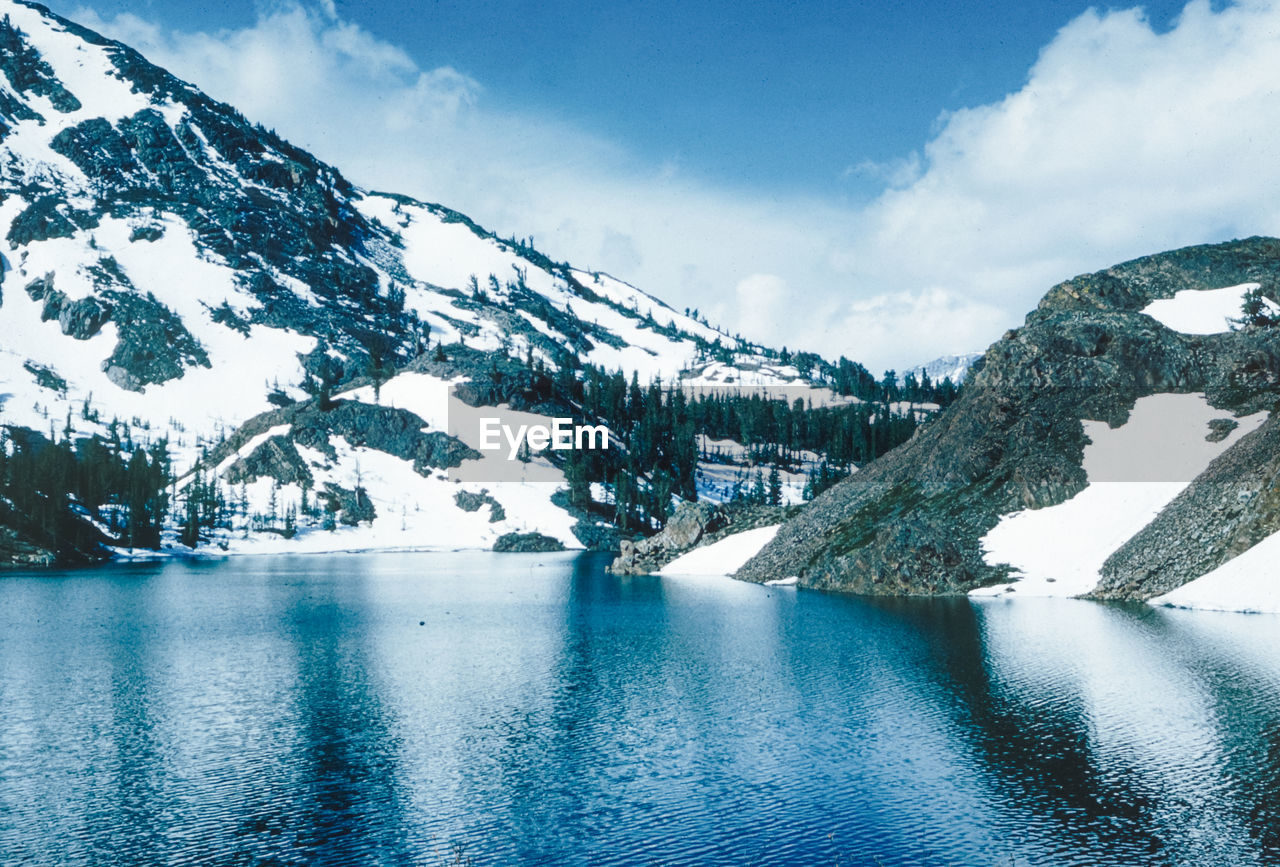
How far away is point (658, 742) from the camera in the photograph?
38688mm

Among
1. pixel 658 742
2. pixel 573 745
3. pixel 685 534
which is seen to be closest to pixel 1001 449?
pixel 685 534

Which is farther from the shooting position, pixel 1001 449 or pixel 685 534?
pixel 685 534

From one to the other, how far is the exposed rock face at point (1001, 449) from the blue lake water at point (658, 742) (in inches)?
787

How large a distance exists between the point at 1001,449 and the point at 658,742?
77849mm

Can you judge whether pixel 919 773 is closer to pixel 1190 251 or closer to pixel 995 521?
pixel 995 521

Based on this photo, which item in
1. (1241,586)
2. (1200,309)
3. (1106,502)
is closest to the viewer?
(1241,586)

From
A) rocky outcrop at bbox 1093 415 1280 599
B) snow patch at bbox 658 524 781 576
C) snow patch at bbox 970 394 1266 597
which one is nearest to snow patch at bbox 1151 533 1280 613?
rocky outcrop at bbox 1093 415 1280 599

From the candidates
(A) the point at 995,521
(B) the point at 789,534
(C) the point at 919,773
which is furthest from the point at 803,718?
(B) the point at 789,534

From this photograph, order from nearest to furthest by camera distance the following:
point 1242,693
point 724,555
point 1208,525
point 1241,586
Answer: point 1242,693 → point 1241,586 → point 1208,525 → point 724,555

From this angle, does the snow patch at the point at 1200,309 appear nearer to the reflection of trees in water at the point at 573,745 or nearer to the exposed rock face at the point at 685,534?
the exposed rock face at the point at 685,534

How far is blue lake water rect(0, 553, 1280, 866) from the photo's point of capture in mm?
27516

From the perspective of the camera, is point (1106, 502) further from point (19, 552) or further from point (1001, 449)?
point (19, 552)

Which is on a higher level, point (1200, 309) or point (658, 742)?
point (1200, 309)

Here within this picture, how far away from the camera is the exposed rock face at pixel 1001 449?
308ft
